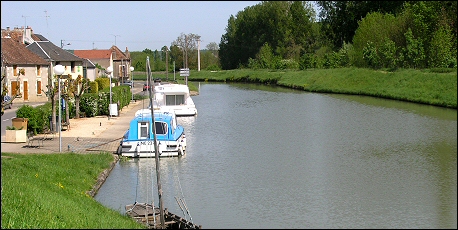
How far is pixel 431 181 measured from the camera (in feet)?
29.4

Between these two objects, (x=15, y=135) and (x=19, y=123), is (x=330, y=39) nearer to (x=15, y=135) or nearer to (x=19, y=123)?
(x=19, y=123)

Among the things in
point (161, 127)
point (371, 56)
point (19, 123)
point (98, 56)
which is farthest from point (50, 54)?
point (371, 56)

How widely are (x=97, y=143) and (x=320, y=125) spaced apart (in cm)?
754

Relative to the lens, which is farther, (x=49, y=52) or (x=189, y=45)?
(x=189, y=45)

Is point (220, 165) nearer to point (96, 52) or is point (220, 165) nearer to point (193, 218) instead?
point (193, 218)

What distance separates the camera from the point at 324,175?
555 inches

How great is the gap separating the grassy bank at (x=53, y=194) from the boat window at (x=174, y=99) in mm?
17515

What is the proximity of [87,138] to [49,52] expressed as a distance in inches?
951

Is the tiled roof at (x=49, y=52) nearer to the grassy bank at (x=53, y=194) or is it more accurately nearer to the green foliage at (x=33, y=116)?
the green foliage at (x=33, y=116)

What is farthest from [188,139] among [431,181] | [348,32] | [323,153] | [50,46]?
[348,32]

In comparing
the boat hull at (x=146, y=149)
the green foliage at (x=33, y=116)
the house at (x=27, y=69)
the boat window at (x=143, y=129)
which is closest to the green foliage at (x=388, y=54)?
the boat hull at (x=146, y=149)

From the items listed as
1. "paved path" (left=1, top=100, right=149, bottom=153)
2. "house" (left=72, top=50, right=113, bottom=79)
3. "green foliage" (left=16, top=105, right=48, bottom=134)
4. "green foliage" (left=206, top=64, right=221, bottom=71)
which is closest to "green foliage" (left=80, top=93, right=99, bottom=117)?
"paved path" (left=1, top=100, right=149, bottom=153)

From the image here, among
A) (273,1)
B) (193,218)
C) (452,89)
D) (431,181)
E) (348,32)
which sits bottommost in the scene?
(193,218)

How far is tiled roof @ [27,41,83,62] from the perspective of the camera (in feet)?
145
